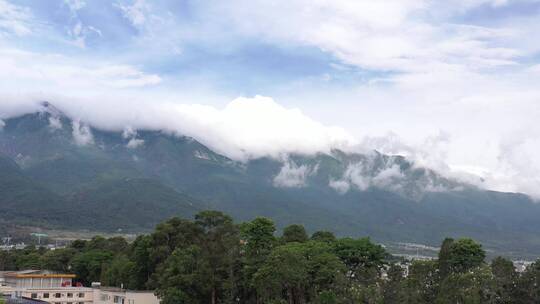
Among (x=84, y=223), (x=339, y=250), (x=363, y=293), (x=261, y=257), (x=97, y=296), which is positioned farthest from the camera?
(x=84, y=223)

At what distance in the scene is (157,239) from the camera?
5769cm

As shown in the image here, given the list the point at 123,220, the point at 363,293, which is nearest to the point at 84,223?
the point at 123,220

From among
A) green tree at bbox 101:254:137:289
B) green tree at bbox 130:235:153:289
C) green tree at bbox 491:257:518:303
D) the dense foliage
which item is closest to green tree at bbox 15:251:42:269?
green tree at bbox 101:254:137:289

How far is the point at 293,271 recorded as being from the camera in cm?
4147

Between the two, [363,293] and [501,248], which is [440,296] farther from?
[501,248]

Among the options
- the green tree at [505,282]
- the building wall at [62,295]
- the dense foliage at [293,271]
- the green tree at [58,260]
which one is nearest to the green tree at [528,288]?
the dense foliage at [293,271]

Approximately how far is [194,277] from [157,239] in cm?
1115

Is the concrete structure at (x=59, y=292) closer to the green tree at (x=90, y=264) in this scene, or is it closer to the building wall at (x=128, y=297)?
the building wall at (x=128, y=297)

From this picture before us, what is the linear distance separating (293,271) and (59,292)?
2544 cm

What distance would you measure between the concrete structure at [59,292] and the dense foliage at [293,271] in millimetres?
2895

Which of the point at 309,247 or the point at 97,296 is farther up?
the point at 309,247

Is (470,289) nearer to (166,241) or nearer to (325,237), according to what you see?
(325,237)

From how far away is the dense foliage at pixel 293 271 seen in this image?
3844 centimetres

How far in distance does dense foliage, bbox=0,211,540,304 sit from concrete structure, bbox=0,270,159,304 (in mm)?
2895
